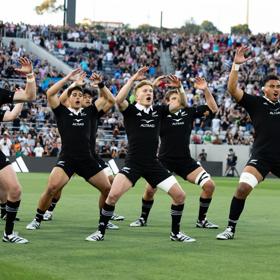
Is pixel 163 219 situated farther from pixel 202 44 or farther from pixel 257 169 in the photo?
pixel 202 44

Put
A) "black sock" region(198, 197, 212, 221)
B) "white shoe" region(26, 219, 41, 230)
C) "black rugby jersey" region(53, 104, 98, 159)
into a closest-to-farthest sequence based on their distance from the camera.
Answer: "black rugby jersey" region(53, 104, 98, 159), "white shoe" region(26, 219, 41, 230), "black sock" region(198, 197, 212, 221)

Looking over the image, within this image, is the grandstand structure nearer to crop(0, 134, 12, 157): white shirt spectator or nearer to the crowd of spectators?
the crowd of spectators

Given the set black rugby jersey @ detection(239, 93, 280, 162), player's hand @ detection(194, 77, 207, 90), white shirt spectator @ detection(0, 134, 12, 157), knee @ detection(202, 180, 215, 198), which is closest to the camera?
black rugby jersey @ detection(239, 93, 280, 162)

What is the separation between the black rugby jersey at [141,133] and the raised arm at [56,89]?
39.5 inches

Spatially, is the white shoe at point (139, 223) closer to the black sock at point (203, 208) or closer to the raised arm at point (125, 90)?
the black sock at point (203, 208)

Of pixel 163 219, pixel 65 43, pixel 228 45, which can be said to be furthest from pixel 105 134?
pixel 163 219

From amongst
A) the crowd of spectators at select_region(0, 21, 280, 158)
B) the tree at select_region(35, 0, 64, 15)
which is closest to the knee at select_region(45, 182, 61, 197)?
the crowd of spectators at select_region(0, 21, 280, 158)

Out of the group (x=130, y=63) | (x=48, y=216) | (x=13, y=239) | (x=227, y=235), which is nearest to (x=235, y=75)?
(x=227, y=235)

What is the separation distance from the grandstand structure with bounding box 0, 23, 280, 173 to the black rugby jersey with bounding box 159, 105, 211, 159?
24.2 meters

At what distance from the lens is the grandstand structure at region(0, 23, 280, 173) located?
4119cm

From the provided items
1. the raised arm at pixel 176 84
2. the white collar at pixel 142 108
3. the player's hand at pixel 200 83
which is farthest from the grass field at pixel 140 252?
the player's hand at pixel 200 83

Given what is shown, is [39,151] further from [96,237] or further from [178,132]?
[96,237]

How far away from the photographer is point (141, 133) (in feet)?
40.1

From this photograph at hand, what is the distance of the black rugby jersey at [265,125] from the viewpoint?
40.0 ft
